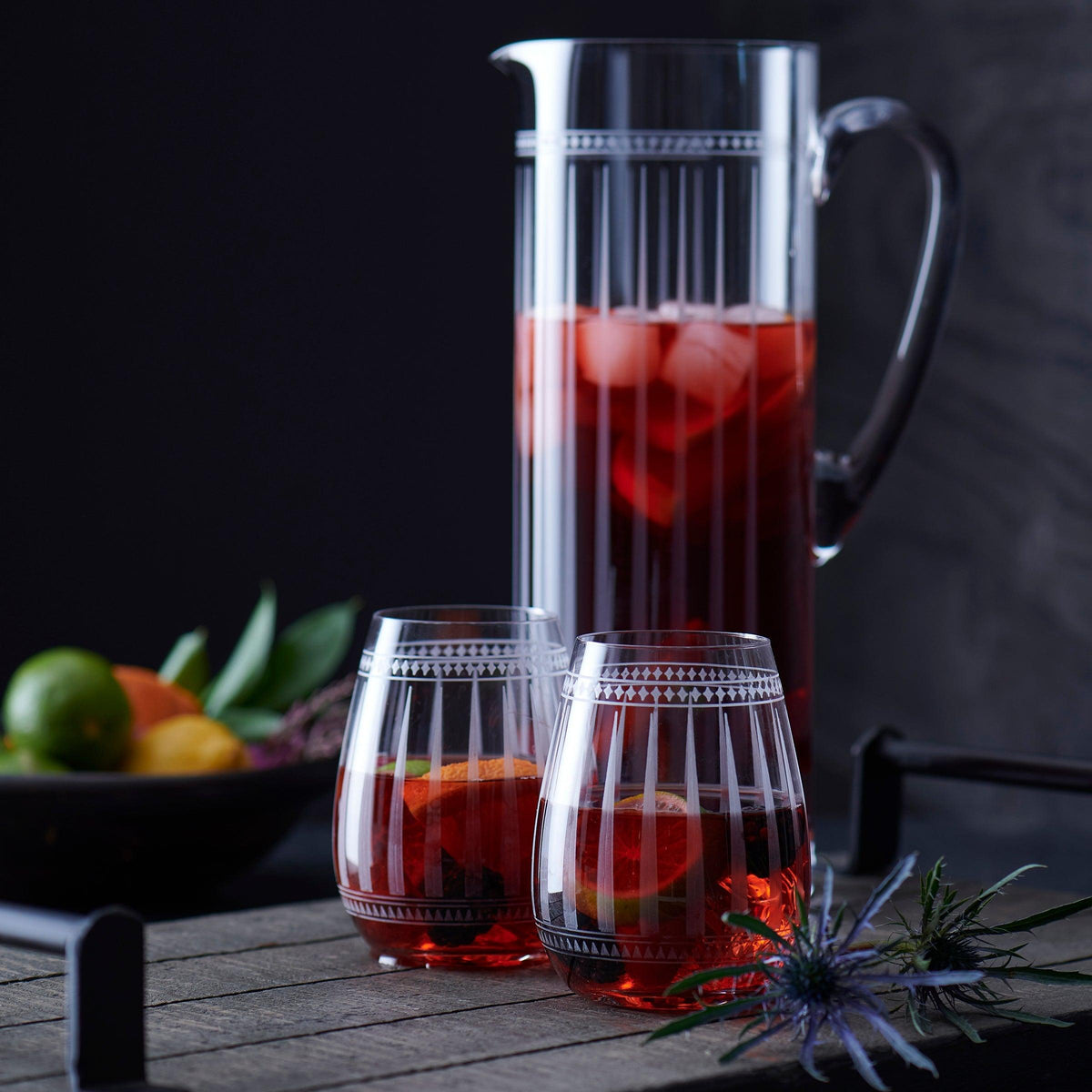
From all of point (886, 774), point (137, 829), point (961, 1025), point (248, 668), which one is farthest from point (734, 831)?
point (248, 668)

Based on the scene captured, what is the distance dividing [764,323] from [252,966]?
0.47 metres

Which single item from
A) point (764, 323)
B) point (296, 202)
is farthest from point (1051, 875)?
point (296, 202)

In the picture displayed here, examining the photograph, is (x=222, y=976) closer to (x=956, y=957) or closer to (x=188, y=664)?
(x=956, y=957)

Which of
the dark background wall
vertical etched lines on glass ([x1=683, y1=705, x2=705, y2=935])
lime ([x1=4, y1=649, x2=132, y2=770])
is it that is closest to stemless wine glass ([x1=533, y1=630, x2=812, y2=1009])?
vertical etched lines on glass ([x1=683, y1=705, x2=705, y2=935])

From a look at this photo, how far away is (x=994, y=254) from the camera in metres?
1.84

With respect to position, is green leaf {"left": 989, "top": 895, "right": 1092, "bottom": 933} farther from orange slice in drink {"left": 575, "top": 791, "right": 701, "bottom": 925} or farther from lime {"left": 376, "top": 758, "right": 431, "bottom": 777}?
lime {"left": 376, "top": 758, "right": 431, "bottom": 777}

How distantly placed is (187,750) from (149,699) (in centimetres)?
9

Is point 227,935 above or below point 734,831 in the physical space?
below

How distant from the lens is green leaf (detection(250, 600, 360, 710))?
1.50 meters

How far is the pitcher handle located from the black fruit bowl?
1.36ft

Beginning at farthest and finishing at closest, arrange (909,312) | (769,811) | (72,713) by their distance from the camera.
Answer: (72,713) < (909,312) < (769,811)

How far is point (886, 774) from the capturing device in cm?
119

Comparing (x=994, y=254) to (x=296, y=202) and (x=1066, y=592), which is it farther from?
(x=296, y=202)

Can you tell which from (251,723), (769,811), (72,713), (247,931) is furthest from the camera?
(251,723)
